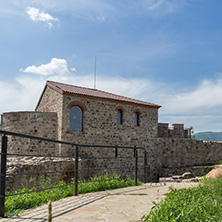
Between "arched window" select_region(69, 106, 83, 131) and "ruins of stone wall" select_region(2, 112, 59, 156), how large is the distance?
1.06m

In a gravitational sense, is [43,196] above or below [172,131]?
below

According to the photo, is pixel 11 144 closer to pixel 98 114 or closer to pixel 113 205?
pixel 98 114

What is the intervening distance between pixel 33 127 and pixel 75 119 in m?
2.71

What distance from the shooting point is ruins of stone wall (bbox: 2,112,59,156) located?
15.6 m

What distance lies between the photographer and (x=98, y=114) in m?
17.5

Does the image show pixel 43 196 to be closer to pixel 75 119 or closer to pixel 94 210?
pixel 94 210

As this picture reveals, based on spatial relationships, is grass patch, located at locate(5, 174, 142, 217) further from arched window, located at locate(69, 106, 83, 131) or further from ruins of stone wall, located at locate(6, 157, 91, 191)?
arched window, located at locate(69, 106, 83, 131)

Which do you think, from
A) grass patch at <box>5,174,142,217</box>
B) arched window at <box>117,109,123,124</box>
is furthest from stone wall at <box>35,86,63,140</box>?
grass patch at <box>5,174,142,217</box>

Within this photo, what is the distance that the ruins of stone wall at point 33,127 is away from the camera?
15.6 metres

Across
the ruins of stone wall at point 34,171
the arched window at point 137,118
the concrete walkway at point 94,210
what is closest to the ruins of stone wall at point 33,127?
the ruins of stone wall at point 34,171

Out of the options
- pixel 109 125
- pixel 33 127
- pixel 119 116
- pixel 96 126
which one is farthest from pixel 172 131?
pixel 33 127

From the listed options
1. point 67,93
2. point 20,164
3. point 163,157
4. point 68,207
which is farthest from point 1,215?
point 163,157

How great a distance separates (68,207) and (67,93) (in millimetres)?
12479

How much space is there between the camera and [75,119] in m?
16.5
